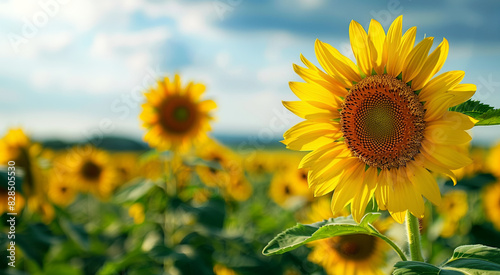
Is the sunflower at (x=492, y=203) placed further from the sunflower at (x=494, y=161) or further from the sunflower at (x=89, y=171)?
the sunflower at (x=89, y=171)

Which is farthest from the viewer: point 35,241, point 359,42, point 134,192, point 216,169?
point 216,169

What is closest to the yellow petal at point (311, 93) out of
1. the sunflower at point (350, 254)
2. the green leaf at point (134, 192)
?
the sunflower at point (350, 254)

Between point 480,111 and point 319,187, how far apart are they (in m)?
0.72

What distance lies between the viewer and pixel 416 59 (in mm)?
1842

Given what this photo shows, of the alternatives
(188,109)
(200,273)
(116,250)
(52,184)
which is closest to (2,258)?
(116,250)

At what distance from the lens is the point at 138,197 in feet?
13.8

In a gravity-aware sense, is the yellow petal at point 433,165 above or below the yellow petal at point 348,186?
above

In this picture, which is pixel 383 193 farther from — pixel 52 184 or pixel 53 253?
pixel 52 184

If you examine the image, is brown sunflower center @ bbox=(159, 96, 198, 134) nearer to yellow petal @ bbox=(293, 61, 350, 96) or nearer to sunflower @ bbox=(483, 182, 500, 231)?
yellow petal @ bbox=(293, 61, 350, 96)

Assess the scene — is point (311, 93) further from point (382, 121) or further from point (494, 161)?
point (494, 161)

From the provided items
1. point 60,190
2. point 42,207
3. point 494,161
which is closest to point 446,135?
point 42,207

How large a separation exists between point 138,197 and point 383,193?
2845 millimetres

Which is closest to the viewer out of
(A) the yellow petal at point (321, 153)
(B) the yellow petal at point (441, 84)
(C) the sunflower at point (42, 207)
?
(B) the yellow petal at point (441, 84)

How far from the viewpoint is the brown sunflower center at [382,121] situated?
1947 millimetres
